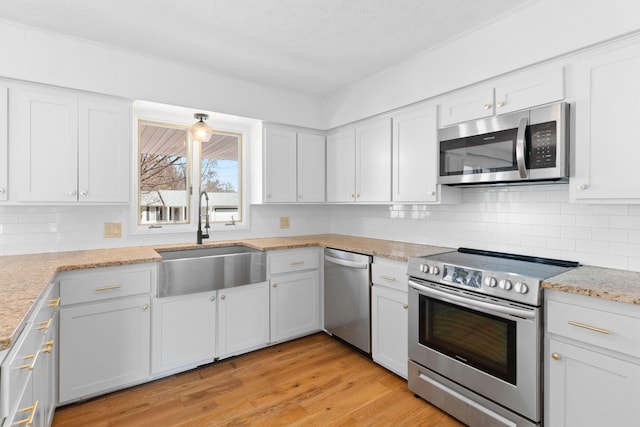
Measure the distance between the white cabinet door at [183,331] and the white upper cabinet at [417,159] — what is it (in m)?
1.83

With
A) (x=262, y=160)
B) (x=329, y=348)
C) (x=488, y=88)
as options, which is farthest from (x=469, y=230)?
(x=262, y=160)

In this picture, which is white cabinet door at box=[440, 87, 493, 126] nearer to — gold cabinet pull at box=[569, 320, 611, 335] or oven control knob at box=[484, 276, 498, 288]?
oven control knob at box=[484, 276, 498, 288]

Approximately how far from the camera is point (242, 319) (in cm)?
288

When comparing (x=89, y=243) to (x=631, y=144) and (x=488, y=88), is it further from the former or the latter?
(x=631, y=144)

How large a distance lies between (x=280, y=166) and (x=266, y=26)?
1.44m

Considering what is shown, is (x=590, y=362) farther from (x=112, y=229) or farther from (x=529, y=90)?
(x=112, y=229)

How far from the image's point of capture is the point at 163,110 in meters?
3.04

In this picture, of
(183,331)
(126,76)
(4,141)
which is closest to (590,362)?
(183,331)

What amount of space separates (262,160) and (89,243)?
166 centimetres

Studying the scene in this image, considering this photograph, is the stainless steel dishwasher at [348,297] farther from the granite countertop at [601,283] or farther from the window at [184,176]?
the granite countertop at [601,283]

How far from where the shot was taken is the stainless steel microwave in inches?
74.0

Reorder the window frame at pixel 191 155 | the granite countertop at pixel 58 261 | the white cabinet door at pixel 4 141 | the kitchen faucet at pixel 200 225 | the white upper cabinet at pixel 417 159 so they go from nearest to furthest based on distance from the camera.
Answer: the granite countertop at pixel 58 261, the white cabinet door at pixel 4 141, the white upper cabinet at pixel 417 159, the window frame at pixel 191 155, the kitchen faucet at pixel 200 225

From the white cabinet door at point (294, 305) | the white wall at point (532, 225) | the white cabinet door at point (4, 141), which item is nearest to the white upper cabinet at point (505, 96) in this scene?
the white wall at point (532, 225)

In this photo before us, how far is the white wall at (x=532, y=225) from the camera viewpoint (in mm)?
1955
